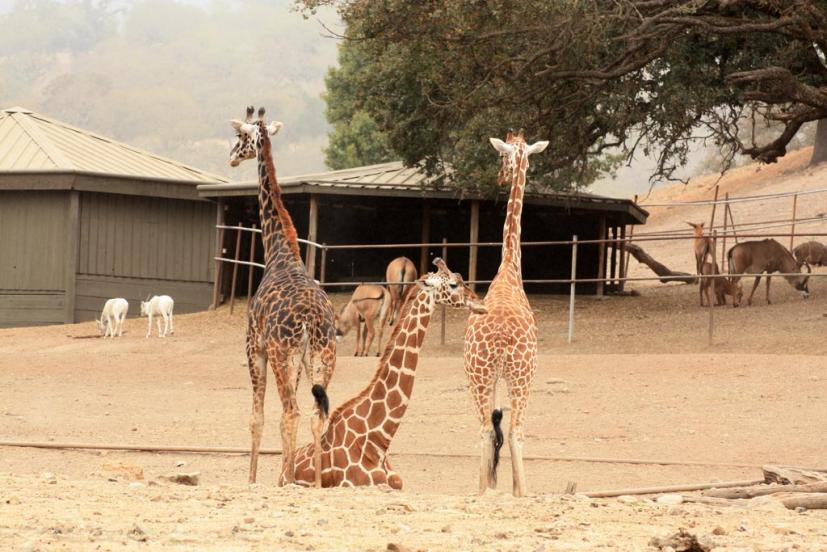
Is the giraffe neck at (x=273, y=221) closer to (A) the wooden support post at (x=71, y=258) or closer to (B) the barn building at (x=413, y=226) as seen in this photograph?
(B) the barn building at (x=413, y=226)

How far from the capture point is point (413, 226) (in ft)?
93.4

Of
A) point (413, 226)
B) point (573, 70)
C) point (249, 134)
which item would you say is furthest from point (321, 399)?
point (413, 226)

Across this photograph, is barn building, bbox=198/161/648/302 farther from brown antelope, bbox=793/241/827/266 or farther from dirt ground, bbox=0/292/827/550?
brown antelope, bbox=793/241/827/266

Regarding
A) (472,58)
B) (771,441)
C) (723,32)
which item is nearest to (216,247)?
(472,58)

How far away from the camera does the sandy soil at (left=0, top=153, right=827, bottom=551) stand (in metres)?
7.18

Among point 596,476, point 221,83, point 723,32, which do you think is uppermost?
point 221,83

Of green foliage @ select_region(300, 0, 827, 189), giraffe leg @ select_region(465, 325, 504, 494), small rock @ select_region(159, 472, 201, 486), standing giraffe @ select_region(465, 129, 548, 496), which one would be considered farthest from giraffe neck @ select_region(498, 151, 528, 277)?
green foliage @ select_region(300, 0, 827, 189)

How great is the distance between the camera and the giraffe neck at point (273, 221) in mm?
10641

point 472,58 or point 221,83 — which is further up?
point 221,83

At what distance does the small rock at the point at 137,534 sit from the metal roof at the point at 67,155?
20.8 metres

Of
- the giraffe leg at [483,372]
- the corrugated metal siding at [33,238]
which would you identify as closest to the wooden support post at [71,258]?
the corrugated metal siding at [33,238]

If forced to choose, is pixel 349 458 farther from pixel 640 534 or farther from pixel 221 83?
pixel 221 83

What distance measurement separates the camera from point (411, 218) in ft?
93.2

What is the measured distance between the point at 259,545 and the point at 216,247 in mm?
21298
